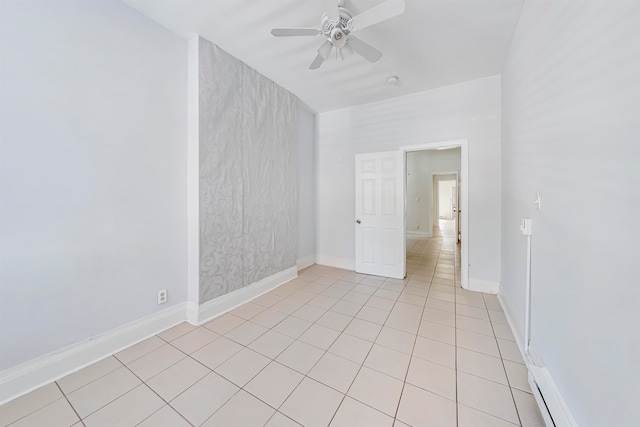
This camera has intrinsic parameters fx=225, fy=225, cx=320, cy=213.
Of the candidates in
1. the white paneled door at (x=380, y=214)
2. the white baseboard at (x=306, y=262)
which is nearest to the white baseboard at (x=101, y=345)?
the white baseboard at (x=306, y=262)

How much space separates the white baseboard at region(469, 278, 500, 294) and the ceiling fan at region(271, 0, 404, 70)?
3043mm

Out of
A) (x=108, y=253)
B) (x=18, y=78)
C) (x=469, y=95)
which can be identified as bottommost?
(x=108, y=253)

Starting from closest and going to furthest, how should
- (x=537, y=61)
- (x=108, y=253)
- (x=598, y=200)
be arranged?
(x=598, y=200) < (x=537, y=61) < (x=108, y=253)

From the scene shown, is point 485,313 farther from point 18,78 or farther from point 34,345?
point 18,78

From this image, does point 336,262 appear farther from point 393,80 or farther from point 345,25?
point 345,25

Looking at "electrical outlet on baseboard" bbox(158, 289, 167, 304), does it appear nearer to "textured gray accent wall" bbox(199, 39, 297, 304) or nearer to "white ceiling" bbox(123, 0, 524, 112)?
"textured gray accent wall" bbox(199, 39, 297, 304)

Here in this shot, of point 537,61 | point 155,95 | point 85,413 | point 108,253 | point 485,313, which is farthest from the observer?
point 485,313

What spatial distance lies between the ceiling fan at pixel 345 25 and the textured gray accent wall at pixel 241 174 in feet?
3.38

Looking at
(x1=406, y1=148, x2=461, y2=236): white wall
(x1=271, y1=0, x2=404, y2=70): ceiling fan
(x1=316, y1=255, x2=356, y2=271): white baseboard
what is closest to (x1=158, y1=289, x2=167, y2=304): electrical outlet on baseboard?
(x1=271, y1=0, x2=404, y2=70): ceiling fan

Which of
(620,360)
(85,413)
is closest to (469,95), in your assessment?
(620,360)

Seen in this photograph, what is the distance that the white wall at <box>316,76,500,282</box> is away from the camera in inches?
118

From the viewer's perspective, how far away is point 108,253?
6.09 ft

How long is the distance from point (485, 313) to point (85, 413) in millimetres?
3407

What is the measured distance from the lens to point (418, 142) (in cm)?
340
